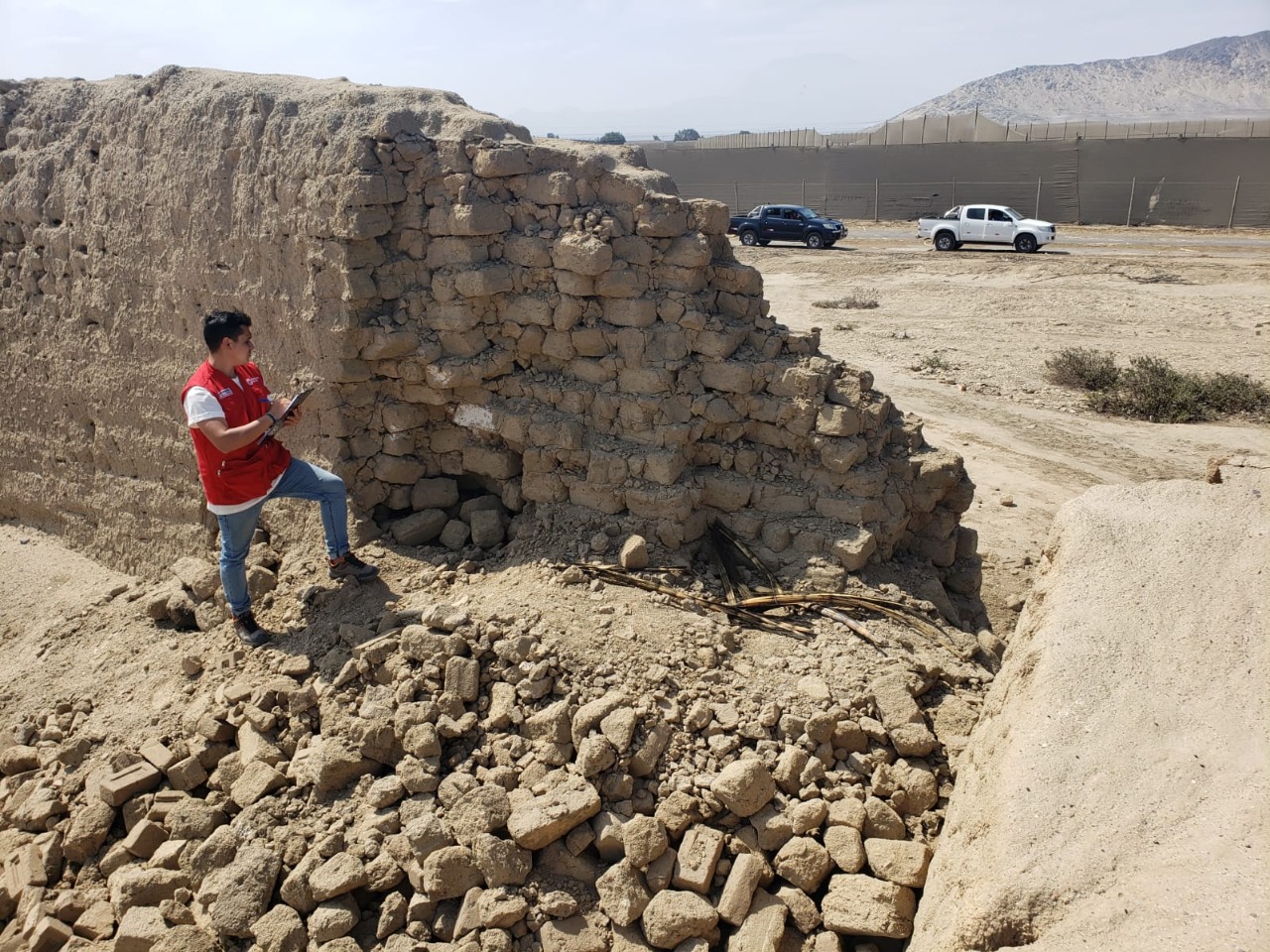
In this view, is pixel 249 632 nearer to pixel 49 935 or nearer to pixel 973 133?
pixel 49 935

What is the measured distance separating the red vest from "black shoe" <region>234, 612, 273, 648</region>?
644mm

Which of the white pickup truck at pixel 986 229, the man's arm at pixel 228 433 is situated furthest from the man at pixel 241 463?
the white pickup truck at pixel 986 229

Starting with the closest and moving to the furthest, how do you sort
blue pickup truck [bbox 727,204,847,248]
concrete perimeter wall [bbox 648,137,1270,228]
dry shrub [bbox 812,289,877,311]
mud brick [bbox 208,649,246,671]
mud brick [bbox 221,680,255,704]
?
mud brick [bbox 221,680,255,704] → mud brick [bbox 208,649,246,671] → dry shrub [bbox 812,289,877,311] → blue pickup truck [bbox 727,204,847,248] → concrete perimeter wall [bbox 648,137,1270,228]

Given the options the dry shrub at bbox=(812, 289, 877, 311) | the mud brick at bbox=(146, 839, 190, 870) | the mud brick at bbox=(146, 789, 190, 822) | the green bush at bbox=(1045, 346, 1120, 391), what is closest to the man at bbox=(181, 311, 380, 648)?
the mud brick at bbox=(146, 789, 190, 822)

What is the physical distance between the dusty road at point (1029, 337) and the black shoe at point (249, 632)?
14.7 feet

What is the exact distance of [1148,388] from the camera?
11.0 metres

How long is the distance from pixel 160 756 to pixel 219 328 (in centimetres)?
204

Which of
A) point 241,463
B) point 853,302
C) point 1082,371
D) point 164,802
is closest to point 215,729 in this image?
point 164,802

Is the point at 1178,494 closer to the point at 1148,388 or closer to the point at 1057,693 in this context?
the point at 1057,693

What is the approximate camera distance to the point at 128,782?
13.3ft

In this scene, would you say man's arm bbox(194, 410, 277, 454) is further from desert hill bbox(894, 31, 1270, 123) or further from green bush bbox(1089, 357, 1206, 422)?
desert hill bbox(894, 31, 1270, 123)

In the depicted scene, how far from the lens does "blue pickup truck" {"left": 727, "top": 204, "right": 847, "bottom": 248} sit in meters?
25.2

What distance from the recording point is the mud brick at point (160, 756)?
13.6 feet

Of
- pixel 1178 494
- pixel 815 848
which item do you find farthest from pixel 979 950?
pixel 1178 494
